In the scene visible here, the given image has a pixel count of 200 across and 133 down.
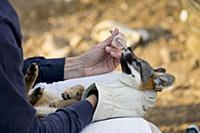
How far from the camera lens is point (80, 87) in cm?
189

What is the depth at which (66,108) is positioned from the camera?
1.68 metres

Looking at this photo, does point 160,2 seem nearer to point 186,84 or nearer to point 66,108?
point 186,84

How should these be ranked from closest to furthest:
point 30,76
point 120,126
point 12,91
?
1. point 12,91
2. point 120,126
3. point 30,76

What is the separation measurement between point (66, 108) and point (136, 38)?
241cm

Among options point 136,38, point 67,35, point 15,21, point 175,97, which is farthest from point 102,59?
point 67,35

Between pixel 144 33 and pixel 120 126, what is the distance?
2451mm

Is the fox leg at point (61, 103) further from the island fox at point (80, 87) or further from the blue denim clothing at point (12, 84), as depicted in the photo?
the blue denim clothing at point (12, 84)

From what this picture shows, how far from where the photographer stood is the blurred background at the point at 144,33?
353 centimetres

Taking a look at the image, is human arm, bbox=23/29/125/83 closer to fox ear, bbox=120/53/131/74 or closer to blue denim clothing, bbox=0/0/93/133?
fox ear, bbox=120/53/131/74

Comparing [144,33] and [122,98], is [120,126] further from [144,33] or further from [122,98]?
[144,33]

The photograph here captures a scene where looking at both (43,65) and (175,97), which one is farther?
(175,97)

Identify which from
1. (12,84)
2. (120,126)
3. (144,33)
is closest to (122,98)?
(120,126)

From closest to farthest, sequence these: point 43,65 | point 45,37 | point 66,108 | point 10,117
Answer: point 10,117 → point 66,108 → point 43,65 → point 45,37

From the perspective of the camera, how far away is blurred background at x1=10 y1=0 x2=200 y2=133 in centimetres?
353
